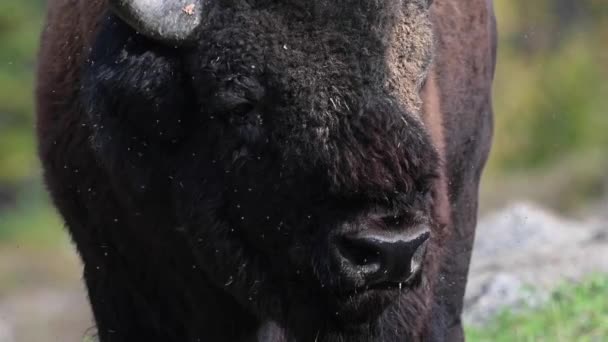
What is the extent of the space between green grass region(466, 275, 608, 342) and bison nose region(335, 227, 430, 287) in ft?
9.86

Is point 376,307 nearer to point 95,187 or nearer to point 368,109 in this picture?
point 368,109

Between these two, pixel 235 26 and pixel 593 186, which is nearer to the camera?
pixel 235 26

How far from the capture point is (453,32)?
5.89 metres

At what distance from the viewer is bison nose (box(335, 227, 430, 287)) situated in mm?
4020

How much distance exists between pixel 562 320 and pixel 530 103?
2558 cm

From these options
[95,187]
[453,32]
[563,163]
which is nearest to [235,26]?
[95,187]

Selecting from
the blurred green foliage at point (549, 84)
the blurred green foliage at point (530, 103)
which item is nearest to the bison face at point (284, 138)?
the blurred green foliage at point (530, 103)

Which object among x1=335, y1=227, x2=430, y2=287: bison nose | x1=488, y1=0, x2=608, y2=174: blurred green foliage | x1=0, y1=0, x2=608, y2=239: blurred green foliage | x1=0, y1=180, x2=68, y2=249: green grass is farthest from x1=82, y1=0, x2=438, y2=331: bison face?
x1=0, y1=180, x2=68, y2=249: green grass

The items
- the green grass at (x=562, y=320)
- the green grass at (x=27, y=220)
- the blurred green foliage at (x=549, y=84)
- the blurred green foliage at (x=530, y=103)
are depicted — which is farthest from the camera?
the blurred green foliage at (x=549, y=84)

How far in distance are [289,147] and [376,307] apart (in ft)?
2.25

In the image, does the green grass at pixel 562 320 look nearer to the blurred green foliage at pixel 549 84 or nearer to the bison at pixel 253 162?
the bison at pixel 253 162

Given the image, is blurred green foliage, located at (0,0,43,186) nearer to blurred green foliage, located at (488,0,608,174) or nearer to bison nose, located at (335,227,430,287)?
blurred green foliage, located at (488,0,608,174)

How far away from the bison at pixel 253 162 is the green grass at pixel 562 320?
6.91ft

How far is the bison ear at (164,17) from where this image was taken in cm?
424
